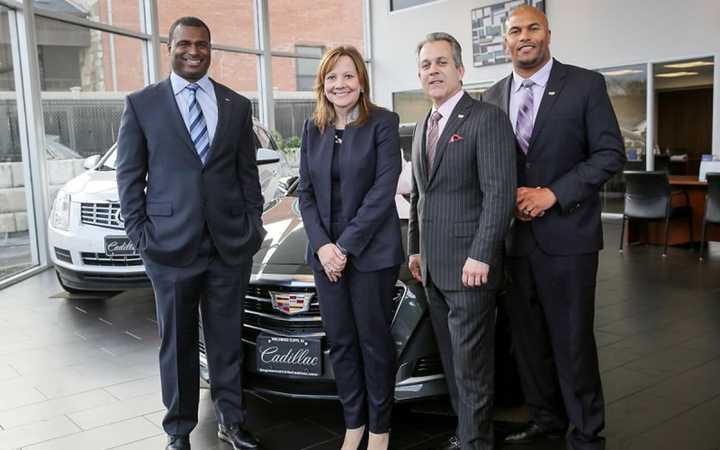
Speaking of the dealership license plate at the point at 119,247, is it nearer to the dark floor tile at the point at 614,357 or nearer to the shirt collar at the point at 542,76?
the dark floor tile at the point at 614,357

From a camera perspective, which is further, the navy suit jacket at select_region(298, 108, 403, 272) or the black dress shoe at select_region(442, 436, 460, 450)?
the black dress shoe at select_region(442, 436, 460, 450)

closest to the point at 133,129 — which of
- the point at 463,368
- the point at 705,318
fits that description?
the point at 463,368

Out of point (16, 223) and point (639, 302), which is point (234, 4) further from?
point (639, 302)

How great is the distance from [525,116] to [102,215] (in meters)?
3.54

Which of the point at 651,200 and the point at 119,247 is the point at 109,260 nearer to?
the point at 119,247

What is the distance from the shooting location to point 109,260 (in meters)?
5.00

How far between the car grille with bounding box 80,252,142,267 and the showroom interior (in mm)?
15

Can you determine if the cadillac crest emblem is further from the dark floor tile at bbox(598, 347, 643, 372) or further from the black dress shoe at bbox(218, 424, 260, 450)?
the dark floor tile at bbox(598, 347, 643, 372)

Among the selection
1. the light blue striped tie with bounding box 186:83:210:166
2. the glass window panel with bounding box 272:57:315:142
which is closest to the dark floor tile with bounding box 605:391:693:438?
the light blue striped tie with bounding box 186:83:210:166

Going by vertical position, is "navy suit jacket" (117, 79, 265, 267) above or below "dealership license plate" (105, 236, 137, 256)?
above

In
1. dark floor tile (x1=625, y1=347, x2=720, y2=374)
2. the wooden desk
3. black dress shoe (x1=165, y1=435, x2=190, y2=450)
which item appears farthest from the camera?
the wooden desk

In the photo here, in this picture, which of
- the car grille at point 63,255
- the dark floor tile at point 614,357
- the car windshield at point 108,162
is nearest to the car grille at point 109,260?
the car grille at point 63,255

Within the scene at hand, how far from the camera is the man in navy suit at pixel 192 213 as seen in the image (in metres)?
2.48

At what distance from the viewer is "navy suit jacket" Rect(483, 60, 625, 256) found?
239cm
